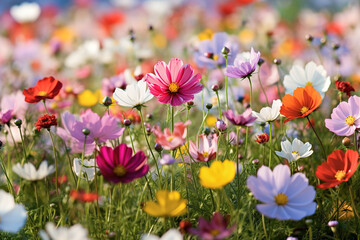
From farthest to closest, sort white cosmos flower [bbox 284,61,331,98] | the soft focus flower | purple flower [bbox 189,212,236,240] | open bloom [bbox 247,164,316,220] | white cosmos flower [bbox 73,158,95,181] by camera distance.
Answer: white cosmos flower [bbox 284,61,331,98], white cosmos flower [bbox 73,158,95,181], the soft focus flower, open bloom [bbox 247,164,316,220], purple flower [bbox 189,212,236,240]

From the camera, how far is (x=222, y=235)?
62 centimetres

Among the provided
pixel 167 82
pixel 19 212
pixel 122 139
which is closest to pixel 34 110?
pixel 122 139

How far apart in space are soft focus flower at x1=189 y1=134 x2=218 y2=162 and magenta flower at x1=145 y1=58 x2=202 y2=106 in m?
0.08

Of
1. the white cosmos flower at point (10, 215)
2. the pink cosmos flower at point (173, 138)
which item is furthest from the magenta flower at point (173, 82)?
the white cosmos flower at point (10, 215)

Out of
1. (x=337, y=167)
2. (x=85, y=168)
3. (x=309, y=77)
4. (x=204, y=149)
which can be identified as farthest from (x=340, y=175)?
(x=85, y=168)

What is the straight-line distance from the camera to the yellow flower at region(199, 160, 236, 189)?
27.1 inches

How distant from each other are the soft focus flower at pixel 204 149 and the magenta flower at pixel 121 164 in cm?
11

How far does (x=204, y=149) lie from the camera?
35.2 inches

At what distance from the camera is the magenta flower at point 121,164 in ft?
2.59

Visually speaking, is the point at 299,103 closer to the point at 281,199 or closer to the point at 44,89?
the point at 281,199

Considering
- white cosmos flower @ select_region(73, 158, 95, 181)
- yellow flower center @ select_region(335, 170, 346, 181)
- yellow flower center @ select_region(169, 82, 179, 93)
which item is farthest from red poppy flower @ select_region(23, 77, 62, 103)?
yellow flower center @ select_region(335, 170, 346, 181)

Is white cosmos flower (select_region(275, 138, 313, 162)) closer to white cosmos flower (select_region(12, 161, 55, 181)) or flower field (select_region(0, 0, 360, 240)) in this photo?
flower field (select_region(0, 0, 360, 240))

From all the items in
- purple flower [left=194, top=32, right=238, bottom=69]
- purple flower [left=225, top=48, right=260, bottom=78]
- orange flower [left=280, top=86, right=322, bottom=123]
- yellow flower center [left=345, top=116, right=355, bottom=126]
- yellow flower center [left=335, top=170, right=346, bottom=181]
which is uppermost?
purple flower [left=194, top=32, right=238, bottom=69]

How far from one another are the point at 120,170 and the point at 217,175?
178 millimetres
